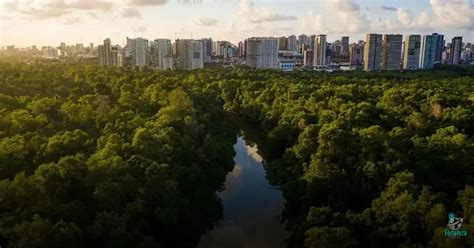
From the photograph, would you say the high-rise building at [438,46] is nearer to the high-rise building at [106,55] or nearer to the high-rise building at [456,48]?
the high-rise building at [456,48]

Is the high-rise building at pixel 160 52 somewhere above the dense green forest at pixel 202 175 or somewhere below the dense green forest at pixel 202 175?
above

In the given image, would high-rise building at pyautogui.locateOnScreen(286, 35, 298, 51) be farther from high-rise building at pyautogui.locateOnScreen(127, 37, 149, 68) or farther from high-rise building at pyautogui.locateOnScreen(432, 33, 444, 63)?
high-rise building at pyautogui.locateOnScreen(127, 37, 149, 68)

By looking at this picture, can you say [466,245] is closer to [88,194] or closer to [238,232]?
[238,232]

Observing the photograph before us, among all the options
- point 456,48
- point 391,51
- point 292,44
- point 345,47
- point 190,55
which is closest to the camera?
point 391,51

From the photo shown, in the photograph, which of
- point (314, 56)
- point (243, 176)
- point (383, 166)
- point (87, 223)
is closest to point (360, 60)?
point (314, 56)

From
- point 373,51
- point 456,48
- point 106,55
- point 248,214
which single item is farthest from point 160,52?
point 248,214

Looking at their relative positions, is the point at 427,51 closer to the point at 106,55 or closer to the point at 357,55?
the point at 357,55

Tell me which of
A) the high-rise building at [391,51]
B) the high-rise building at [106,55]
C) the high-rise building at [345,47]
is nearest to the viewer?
the high-rise building at [391,51]

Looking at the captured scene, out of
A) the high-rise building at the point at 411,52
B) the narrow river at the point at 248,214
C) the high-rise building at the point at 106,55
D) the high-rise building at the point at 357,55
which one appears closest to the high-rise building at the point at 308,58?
the high-rise building at the point at 357,55
